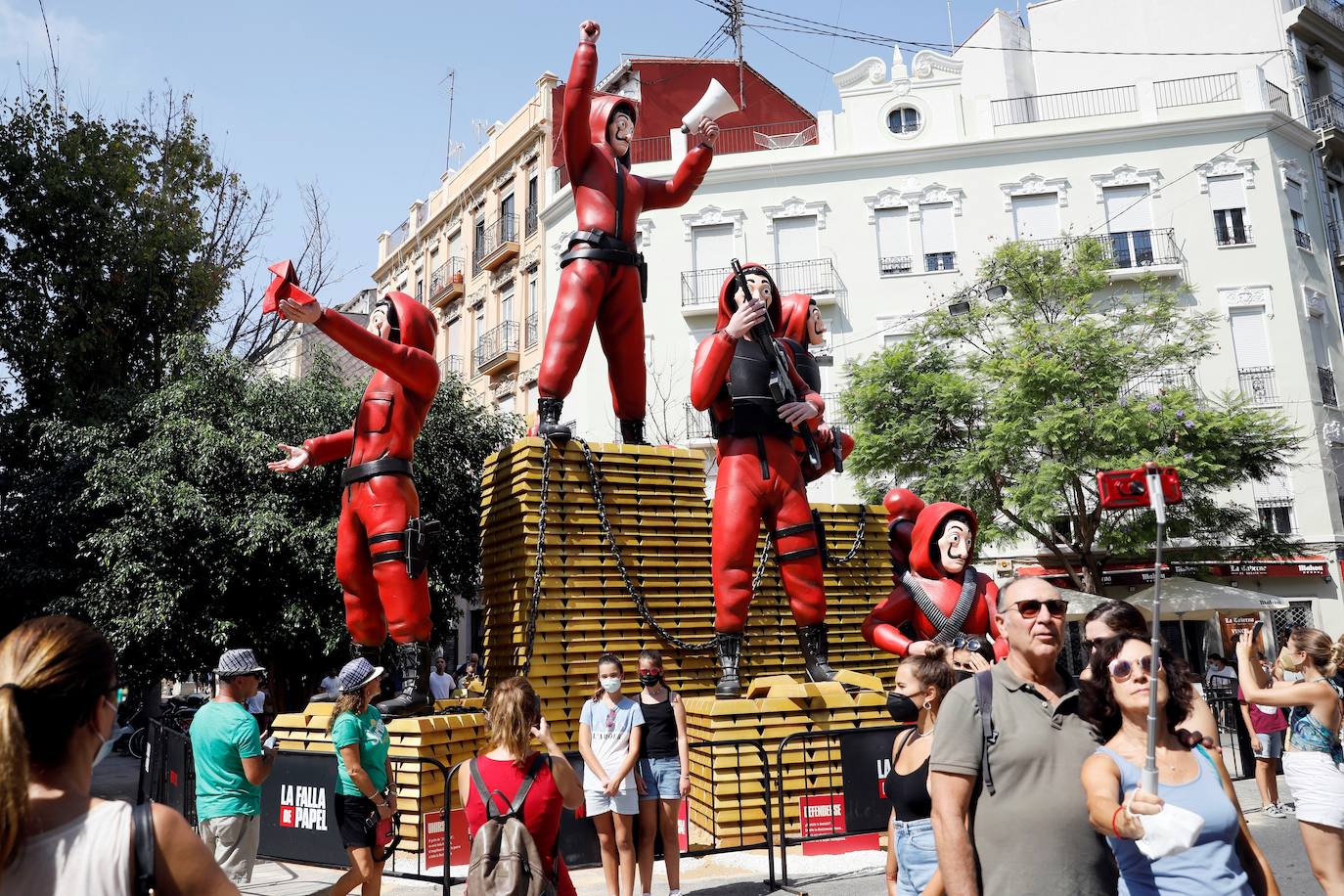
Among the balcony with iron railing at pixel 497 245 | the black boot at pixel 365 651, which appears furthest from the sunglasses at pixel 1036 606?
the balcony with iron railing at pixel 497 245

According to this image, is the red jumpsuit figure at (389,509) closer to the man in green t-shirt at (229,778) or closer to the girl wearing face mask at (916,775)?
the man in green t-shirt at (229,778)

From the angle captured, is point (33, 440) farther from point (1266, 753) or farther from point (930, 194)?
point (930, 194)

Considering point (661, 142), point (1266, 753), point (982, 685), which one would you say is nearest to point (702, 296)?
point (661, 142)

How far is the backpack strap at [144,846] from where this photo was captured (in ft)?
6.16

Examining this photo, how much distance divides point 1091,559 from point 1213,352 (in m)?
6.61

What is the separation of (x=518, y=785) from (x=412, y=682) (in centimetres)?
435

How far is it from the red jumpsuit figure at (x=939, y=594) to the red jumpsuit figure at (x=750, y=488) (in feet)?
1.83

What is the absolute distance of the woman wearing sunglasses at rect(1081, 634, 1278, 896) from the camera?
2.57 m

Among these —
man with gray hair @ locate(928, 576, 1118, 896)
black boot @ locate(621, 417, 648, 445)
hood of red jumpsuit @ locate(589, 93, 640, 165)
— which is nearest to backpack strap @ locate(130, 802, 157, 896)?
man with gray hair @ locate(928, 576, 1118, 896)

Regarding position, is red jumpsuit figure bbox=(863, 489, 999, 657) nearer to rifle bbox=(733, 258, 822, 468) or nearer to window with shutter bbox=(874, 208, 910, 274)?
rifle bbox=(733, 258, 822, 468)

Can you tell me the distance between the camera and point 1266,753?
30.5 ft

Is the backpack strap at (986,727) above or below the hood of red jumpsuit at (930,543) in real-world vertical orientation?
below

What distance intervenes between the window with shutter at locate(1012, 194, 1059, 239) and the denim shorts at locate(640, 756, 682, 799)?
21775 mm

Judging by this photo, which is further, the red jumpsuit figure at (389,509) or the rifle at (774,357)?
the rifle at (774,357)
